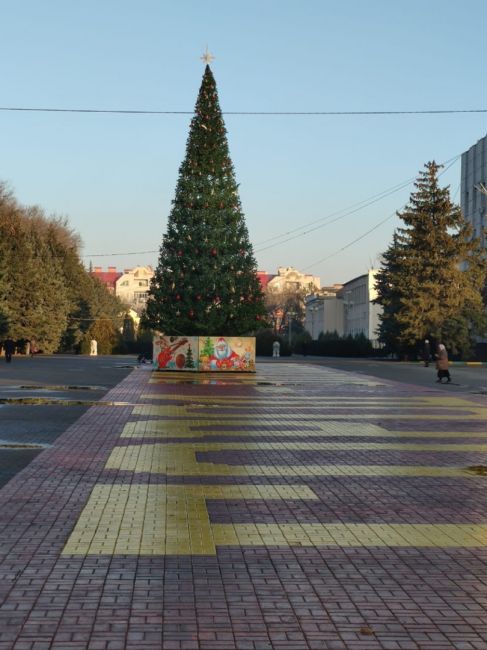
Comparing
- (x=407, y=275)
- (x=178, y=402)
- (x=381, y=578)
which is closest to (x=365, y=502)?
(x=381, y=578)

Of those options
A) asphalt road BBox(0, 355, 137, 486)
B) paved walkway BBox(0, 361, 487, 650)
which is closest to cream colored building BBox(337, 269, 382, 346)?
asphalt road BBox(0, 355, 137, 486)

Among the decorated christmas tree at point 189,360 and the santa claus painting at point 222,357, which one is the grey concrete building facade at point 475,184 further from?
the decorated christmas tree at point 189,360

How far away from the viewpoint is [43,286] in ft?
233

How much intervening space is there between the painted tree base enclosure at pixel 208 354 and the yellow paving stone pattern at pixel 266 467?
17.2 m

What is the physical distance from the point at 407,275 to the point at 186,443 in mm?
51657

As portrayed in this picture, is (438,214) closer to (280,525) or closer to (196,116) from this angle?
(196,116)

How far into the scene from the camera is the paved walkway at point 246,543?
490 cm

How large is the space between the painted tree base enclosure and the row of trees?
2029cm

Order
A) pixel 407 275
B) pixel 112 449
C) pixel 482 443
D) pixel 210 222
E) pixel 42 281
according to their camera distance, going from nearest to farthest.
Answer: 1. pixel 112 449
2. pixel 482 443
3. pixel 210 222
4. pixel 407 275
5. pixel 42 281

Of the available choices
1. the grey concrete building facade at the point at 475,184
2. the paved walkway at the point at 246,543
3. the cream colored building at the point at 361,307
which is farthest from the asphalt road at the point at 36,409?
the cream colored building at the point at 361,307

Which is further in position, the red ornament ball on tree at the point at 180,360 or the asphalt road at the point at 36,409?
the red ornament ball on tree at the point at 180,360

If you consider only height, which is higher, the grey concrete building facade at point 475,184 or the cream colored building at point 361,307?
the grey concrete building facade at point 475,184

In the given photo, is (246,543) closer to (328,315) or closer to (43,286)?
(43,286)

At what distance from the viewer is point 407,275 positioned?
207 ft
